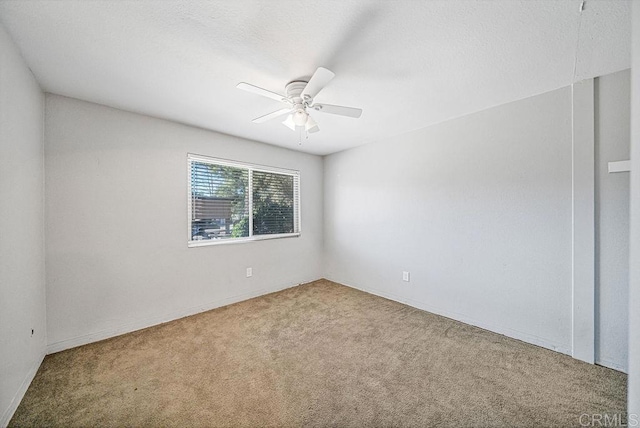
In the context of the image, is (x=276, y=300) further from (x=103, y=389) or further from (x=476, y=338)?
(x=476, y=338)

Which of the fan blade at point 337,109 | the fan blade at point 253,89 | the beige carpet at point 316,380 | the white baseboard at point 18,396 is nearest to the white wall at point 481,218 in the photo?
the beige carpet at point 316,380

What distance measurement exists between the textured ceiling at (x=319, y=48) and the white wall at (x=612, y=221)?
24cm

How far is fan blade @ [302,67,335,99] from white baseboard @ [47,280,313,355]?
8.88 feet

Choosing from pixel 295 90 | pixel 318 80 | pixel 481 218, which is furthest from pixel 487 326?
pixel 295 90

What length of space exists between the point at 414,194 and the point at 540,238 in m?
1.30

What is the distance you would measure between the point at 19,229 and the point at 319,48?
2.33m

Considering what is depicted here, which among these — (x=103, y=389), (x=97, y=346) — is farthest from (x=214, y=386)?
(x=97, y=346)

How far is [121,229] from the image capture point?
2402mm

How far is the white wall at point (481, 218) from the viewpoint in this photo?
2.11 m

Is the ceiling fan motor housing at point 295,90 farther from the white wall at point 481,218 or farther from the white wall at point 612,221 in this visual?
the white wall at point 612,221

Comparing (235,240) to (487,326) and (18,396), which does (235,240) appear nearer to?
(18,396)

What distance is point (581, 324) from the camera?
1945 mm

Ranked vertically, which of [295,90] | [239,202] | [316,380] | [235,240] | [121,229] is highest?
[295,90]

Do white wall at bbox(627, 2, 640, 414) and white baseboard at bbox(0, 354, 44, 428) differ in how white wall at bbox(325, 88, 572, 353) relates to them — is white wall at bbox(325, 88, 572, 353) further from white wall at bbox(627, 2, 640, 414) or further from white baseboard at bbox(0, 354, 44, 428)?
white baseboard at bbox(0, 354, 44, 428)
